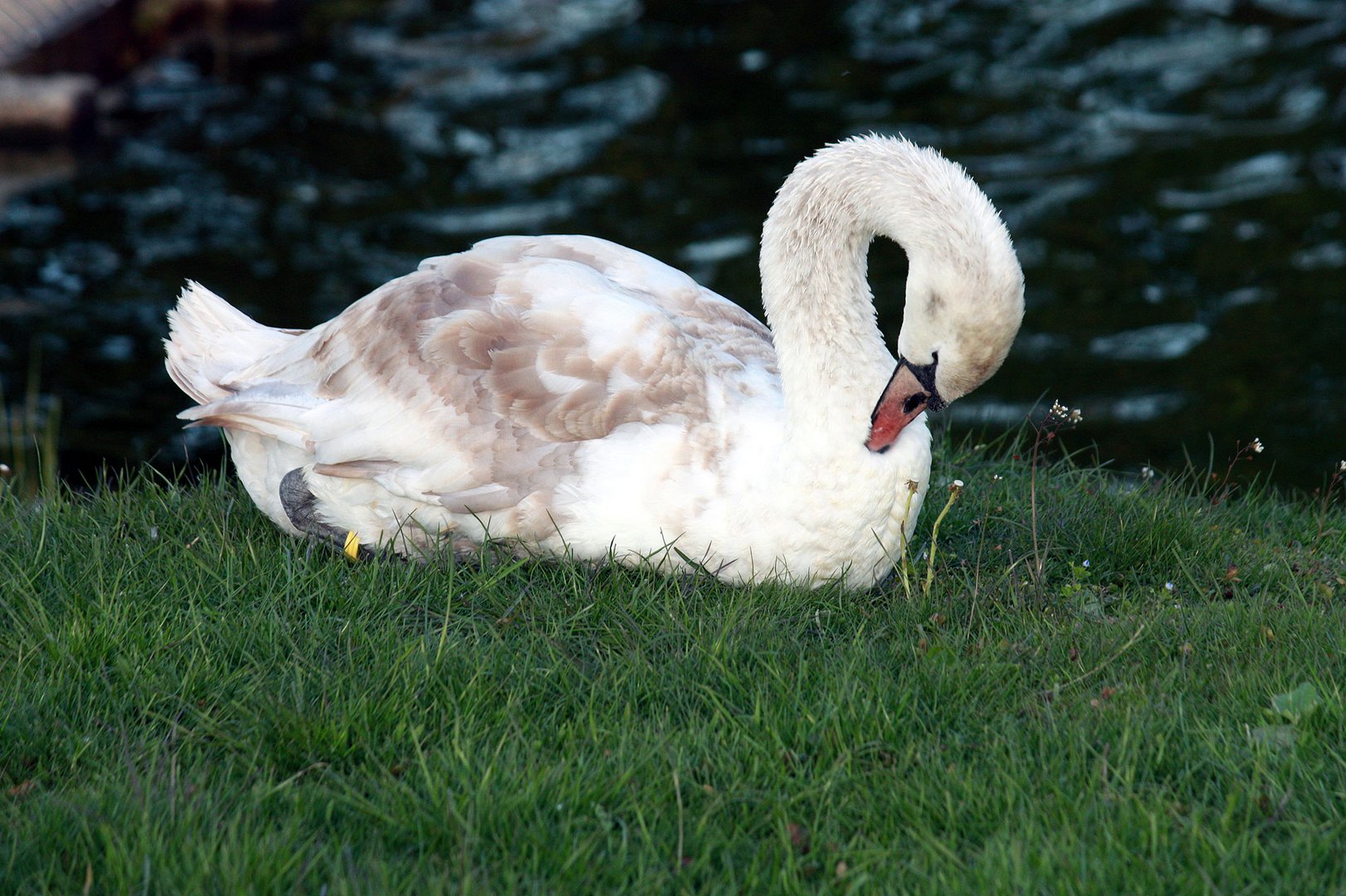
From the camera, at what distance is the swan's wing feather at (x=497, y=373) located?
4.67 metres

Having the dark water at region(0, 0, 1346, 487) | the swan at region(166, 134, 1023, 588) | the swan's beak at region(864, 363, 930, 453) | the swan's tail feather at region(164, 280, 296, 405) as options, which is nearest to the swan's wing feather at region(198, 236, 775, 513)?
the swan at region(166, 134, 1023, 588)

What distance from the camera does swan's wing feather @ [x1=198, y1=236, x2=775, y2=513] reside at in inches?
184

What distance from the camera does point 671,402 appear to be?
465 centimetres

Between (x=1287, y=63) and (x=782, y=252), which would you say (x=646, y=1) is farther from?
(x=782, y=252)

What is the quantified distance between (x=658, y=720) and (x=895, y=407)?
1.28 metres

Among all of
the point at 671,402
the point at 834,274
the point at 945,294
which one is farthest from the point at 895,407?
the point at 671,402

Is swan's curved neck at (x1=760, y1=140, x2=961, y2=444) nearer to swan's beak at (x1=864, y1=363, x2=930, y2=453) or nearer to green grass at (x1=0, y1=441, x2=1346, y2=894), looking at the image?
swan's beak at (x1=864, y1=363, x2=930, y2=453)

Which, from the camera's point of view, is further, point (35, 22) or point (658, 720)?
point (35, 22)

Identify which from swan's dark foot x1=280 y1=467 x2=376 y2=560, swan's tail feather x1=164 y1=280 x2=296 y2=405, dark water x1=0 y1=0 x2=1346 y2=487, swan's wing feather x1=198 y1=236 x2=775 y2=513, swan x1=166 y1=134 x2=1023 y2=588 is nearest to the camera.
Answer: swan x1=166 y1=134 x2=1023 y2=588

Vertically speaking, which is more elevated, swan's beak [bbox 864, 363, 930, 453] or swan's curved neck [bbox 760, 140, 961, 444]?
swan's curved neck [bbox 760, 140, 961, 444]

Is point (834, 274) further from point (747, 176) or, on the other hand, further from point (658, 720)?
point (747, 176)

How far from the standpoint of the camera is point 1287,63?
13.2 m

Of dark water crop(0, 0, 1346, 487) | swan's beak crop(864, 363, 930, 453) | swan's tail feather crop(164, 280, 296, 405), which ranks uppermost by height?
swan's tail feather crop(164, 280, 296, 405)

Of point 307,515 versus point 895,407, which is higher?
point 895,407
